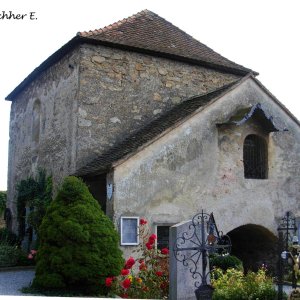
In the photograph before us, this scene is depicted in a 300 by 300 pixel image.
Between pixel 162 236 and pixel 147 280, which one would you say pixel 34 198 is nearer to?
pixel 162 236

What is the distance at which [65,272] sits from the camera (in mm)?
10336

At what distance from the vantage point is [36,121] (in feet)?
63.6

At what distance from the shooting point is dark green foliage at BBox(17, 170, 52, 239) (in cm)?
1644

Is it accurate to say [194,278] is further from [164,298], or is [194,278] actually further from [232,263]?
[232,263]

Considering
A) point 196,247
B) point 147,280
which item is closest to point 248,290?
point 196,247

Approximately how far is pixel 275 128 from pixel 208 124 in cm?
223

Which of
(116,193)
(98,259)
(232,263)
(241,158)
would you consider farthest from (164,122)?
(98,259)

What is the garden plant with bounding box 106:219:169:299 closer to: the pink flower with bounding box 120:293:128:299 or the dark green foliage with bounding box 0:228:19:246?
the pink flower with bounding box 120:293:128:299

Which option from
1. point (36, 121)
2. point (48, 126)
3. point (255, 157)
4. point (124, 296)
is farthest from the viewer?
point (36, 121)

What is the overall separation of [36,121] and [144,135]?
6.60m

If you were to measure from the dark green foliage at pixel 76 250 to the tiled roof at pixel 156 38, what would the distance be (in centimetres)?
668

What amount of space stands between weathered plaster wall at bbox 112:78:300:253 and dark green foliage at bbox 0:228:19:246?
880 centimetres

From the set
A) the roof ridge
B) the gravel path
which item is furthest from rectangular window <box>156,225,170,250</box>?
the roof ridge

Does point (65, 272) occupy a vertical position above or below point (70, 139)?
below
